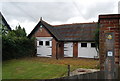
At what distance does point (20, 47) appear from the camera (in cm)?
1421

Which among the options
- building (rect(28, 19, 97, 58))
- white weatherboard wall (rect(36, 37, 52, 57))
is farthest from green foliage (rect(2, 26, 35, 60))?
building (rect(28, 19, 97, 58))

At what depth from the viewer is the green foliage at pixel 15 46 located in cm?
1154

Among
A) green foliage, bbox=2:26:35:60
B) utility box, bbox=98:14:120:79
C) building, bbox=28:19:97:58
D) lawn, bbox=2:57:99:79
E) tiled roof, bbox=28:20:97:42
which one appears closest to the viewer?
utility box, bbox=98:14:120:79

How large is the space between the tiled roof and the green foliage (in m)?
2.08

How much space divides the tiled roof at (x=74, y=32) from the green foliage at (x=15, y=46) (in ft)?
6.81

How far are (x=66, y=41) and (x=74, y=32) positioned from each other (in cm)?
195

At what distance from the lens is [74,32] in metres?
16.5

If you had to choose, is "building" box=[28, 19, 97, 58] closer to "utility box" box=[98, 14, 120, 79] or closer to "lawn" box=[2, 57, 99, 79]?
"lawn" box=[2, 57, 99, 79]

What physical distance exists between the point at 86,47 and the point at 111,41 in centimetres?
1304

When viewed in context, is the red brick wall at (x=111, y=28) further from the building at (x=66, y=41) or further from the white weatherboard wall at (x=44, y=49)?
the white weatherboard wall at (x=44, y=49)

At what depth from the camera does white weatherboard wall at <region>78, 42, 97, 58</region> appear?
14.7 m

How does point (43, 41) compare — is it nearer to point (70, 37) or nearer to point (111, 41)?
point (70, 37)

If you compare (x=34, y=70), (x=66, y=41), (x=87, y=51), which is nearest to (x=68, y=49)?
(x=66, y=41)

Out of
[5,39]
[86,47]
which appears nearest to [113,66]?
[5,39]
